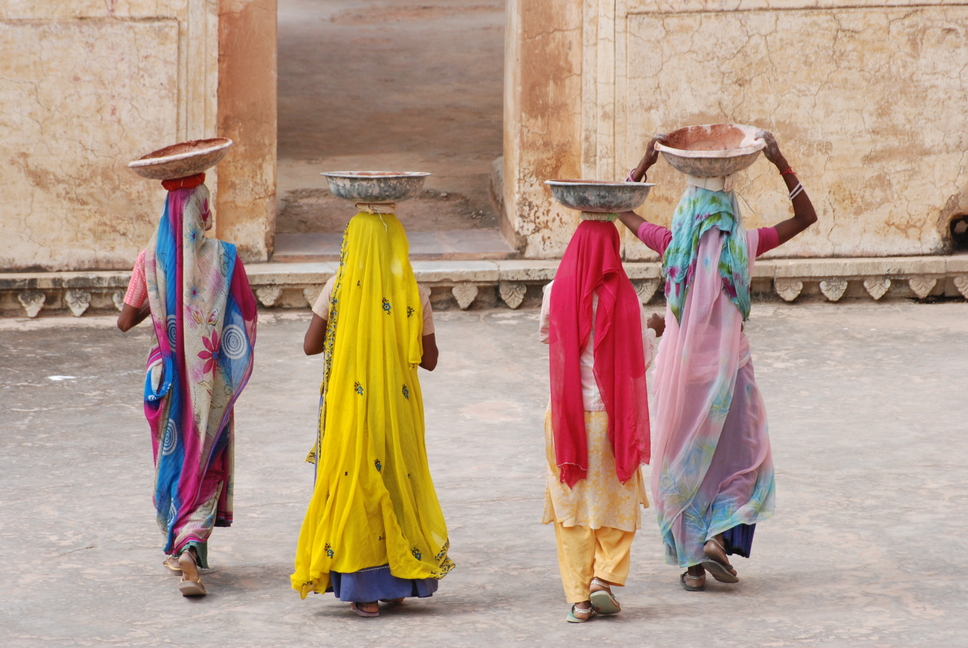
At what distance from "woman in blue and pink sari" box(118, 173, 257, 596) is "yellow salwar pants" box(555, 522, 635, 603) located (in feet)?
4.18

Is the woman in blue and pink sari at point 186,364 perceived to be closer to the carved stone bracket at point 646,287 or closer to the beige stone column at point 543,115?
the beige stone column at point 543,115

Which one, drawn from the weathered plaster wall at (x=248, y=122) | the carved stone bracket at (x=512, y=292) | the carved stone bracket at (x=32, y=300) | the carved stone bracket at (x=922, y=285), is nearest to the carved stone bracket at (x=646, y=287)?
the carved stone bracket at (x=512, y=292)

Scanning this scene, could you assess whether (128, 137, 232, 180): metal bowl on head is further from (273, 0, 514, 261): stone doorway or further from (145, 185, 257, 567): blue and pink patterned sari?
(273, 0, 514, 261): stone doorway

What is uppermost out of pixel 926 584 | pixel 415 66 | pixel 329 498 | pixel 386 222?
pixel 415 66

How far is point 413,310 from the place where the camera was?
3.85 metres

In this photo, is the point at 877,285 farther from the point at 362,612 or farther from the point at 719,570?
the point at 362,612

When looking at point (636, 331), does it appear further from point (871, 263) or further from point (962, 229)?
point (962, 229)

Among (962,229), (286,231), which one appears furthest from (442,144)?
(962,229)

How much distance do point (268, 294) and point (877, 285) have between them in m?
4.58

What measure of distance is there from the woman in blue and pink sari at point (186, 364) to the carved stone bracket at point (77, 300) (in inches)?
177

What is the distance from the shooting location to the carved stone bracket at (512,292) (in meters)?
8.79

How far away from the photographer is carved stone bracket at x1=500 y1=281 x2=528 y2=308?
8.79 meters

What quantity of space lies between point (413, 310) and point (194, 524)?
112 cm

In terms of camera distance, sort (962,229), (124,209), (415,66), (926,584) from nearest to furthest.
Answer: (926,584) → (124,209) → (962,229) → (415,66)
